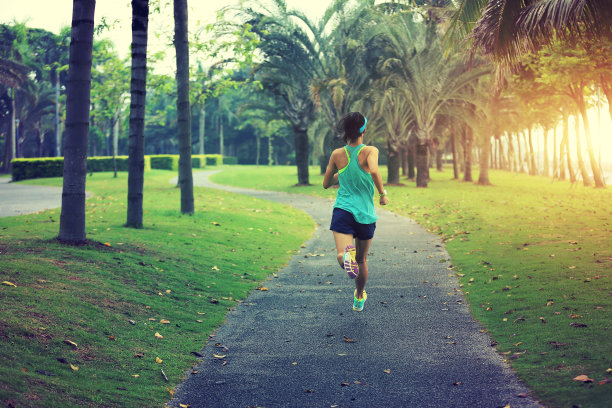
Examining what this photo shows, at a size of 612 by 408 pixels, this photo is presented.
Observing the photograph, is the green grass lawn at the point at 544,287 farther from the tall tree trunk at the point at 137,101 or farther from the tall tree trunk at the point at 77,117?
the tall tree trunk at the point at 137,101

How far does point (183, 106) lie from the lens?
15734 millimetres

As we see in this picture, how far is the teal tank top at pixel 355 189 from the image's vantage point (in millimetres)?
6031

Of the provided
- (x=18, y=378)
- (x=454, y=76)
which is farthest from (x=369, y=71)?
(x=18, y=378)

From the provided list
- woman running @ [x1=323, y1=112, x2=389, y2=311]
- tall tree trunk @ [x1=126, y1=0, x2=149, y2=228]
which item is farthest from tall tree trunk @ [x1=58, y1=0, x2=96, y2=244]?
woman running @ [x1=323, y1=112, x2=389, y2=311]

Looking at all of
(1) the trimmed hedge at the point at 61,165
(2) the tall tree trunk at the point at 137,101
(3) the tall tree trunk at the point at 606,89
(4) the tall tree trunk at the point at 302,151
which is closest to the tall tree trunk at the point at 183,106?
(2) the tall tree trunk at the point at 137,101

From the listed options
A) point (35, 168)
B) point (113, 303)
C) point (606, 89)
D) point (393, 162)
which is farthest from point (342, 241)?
point (35, 168)

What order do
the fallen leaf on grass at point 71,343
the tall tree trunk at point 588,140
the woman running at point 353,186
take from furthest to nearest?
the tall tree trunk at point 588,140, the woman running at point 353,186, the fallen leaf on grass at point 71,343

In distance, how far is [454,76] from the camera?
29062mm

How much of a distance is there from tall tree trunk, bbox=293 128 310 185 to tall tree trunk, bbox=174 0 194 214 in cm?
1698

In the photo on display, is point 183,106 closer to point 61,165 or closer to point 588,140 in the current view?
point 588,140

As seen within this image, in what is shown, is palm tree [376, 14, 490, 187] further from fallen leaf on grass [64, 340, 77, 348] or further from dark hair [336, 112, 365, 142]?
fallen leaf on grass [64, 340, 77, 348]

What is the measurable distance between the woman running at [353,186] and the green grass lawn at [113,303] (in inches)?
68.1

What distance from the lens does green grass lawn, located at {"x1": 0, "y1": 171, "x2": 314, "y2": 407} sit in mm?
4445

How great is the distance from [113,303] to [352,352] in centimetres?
278
